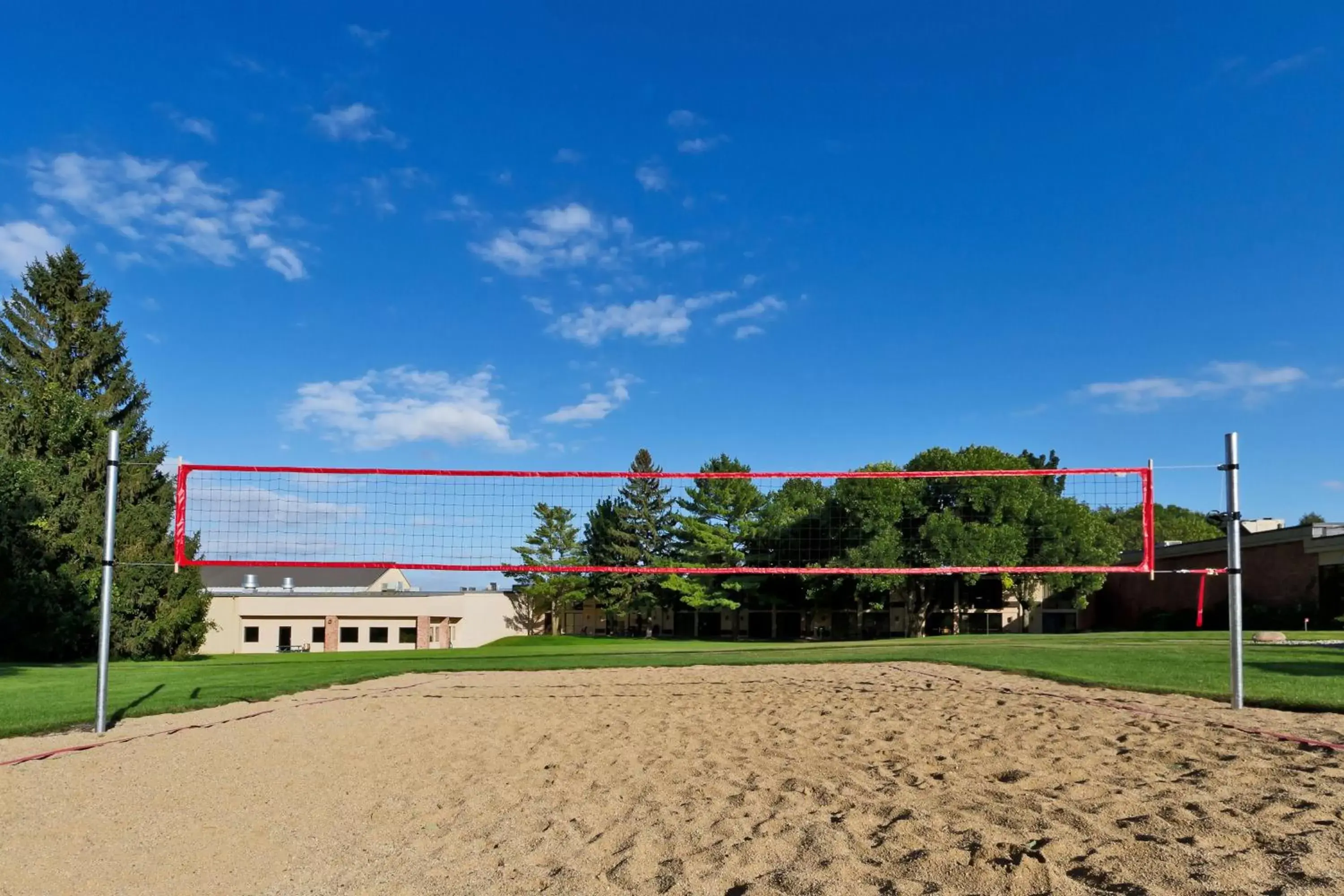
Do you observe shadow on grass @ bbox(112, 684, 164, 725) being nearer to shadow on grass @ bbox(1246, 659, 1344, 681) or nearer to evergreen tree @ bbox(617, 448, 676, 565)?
shadow on grass @ bbox(1246, 659, 1344, 681)

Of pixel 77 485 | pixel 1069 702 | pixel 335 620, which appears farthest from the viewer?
pixel 335 620

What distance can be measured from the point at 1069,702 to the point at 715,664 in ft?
30.5

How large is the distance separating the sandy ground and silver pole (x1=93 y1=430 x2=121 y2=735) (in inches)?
12.0

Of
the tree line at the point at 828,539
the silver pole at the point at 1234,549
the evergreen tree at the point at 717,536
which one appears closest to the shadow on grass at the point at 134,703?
the silver pole at the point at 1234,549

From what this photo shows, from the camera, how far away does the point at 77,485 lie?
2567cm

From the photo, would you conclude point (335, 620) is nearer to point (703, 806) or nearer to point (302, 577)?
point (302, 577)

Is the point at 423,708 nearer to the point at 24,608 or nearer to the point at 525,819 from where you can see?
the point at 525,819

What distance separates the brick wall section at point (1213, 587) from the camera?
35875mm

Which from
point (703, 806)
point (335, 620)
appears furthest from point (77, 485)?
point (703, 806)

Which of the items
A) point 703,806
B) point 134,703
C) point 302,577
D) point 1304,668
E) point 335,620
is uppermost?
point 703,806

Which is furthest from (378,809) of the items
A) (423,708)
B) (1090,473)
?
(1090,473)

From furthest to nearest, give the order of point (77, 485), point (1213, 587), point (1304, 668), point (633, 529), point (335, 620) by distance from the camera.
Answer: point (633, 529) < point (335, 620) < point (1213, 587) < point (77, 485) < point (1304, 668)

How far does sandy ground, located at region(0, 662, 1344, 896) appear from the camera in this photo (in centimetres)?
371

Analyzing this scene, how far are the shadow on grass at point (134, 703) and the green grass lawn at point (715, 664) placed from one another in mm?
31
